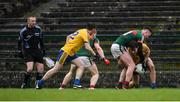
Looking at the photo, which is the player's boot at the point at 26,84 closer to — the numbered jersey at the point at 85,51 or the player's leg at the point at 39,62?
the player's leg at the point at 39,62

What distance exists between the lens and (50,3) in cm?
3231

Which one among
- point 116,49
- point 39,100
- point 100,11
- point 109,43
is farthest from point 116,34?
point 39,100

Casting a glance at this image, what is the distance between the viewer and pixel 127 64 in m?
20.3

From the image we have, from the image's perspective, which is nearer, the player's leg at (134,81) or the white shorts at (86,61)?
the white shorts at (86,61)

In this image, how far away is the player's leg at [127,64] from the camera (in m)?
20.1

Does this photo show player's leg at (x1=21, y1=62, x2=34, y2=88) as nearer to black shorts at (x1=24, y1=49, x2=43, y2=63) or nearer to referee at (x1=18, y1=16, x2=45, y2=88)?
referee at (x1=18, y1=16, x2=45, y2=88)

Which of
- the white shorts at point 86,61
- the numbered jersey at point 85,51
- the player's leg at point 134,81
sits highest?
the numbered jersey at point 85,51

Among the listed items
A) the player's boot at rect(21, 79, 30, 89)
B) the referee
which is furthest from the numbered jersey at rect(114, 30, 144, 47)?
the player's boot at rect(21, 79, 30, 89)

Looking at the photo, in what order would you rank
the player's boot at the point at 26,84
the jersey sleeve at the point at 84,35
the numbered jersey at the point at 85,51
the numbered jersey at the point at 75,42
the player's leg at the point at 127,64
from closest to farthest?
the jersey sleeve at the point at 84,35
the numbered jersey at the point at 75,42
the player's leg at the point at 127,64
the numbered jersey at the point at 85,51
the player's boot at the point at 26,84

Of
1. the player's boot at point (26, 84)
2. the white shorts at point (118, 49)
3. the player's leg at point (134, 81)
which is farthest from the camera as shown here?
the player's boot at point (26, 84)

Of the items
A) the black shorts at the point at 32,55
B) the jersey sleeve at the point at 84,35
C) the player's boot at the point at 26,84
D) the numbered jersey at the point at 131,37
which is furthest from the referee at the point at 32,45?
the numbered jersey at the point at 131,37

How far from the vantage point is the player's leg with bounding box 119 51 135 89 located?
20094 millimetres

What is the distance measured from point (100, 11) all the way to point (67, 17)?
1384 millimetres

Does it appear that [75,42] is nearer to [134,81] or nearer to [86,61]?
[86,61]
